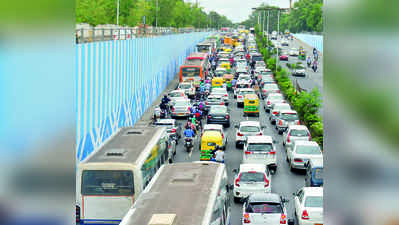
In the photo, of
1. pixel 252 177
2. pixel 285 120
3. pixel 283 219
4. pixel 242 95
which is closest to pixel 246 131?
pixel 285 120

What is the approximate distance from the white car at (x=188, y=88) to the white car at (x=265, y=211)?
34096 millimetres

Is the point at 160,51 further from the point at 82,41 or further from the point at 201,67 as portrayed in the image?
the point at 82,41

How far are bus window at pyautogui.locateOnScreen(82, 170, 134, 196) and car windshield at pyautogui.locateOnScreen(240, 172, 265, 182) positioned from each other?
213 inches

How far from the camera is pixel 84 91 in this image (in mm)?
19531

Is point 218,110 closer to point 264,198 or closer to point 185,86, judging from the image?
point 185,86

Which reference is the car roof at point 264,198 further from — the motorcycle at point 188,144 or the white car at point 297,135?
the motorcycle at point 188,144

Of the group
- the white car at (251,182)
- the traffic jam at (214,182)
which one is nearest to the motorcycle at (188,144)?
the traffic jam at (214,182)

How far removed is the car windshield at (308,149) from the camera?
80.0 ft

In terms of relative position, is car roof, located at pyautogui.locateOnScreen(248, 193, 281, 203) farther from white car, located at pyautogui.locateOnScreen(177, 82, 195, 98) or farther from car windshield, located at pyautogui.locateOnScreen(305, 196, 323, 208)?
white car, located at pyautogui.locateOnScreen(177, 82, 195, 98)

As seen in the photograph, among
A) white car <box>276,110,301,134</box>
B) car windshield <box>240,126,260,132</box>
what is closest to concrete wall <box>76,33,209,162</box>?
car windshield <box>240,126,260,132</box>

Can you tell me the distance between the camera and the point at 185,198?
12586 millimetres

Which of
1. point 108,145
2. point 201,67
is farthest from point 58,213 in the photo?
point 201,67

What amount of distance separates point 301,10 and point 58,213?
148456mm

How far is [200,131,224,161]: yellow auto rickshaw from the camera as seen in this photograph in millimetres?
27344
